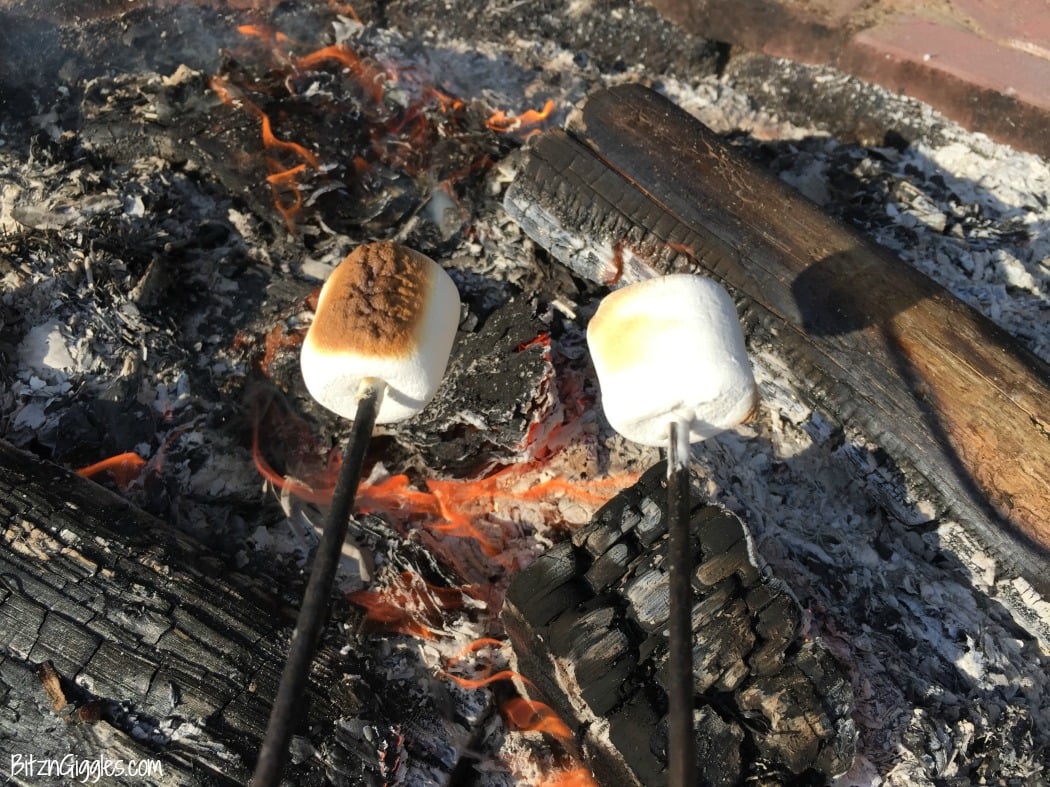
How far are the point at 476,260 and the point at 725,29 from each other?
2097mm

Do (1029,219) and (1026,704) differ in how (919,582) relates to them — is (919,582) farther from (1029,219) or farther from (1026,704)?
(1029,219)

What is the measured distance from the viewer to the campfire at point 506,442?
2.40 metres

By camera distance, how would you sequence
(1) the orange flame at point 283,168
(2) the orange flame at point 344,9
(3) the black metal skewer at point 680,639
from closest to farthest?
(3) the black metal skewer at point 680,639 → (1) the orange flame at point 283,168 → (2) the orange flame at point 344,9

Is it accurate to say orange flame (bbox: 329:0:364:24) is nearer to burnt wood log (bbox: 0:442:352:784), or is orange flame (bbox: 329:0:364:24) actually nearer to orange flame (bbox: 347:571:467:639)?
burnt wood log (bbox: 0:442:352:784)

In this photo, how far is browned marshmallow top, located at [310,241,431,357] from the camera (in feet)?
7.80

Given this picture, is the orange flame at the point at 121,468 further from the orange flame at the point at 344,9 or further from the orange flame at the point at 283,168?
the orange flame at the point at 344,9

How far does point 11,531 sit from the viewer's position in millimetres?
2553

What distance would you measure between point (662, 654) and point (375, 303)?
138cm

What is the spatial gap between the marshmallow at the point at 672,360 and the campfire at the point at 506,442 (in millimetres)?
326

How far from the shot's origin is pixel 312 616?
2.01 meters

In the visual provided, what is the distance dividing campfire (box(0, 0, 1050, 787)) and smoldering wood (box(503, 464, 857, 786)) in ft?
0.04

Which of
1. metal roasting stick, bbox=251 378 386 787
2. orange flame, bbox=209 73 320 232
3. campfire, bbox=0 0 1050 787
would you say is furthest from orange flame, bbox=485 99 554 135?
metal roasting stick, bbox=251 378 386 787

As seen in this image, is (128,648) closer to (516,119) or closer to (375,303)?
(375,303)

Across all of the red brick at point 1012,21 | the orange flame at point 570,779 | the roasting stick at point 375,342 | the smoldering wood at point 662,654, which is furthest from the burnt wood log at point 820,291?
the red brick at point 1012,21
